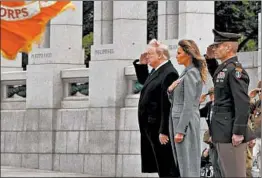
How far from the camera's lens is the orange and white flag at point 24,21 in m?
8.86

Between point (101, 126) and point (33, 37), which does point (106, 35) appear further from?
point (33, 37)

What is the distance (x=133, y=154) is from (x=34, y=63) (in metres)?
3.49

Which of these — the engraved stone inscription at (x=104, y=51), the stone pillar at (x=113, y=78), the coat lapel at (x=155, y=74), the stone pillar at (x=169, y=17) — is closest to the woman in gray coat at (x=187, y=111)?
the coat lapel at (x=155, y=74)

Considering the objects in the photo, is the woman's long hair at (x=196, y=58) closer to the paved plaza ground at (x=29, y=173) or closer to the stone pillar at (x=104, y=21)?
the paved plaza ground at (x=29, y=173)

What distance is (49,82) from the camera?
2273 centimetres

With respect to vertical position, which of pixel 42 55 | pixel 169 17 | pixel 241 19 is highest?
pixel 241 19

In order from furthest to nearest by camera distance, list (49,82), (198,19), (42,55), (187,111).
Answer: (42,55)
(49,82)
(198,19)
(187,111)

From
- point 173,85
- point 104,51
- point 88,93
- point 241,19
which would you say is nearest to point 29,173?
point 88,93

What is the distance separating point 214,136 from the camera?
11555 mm

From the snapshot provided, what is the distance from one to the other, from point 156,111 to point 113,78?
26.5 feet

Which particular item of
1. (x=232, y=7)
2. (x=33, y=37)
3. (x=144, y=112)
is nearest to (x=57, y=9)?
(x=33, y=37)

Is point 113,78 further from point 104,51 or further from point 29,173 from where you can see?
point 29,173

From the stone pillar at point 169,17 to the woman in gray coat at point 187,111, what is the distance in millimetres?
9722

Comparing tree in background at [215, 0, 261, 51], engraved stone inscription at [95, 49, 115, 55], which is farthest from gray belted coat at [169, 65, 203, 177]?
tree in background at [215, 0, 261, 51]
